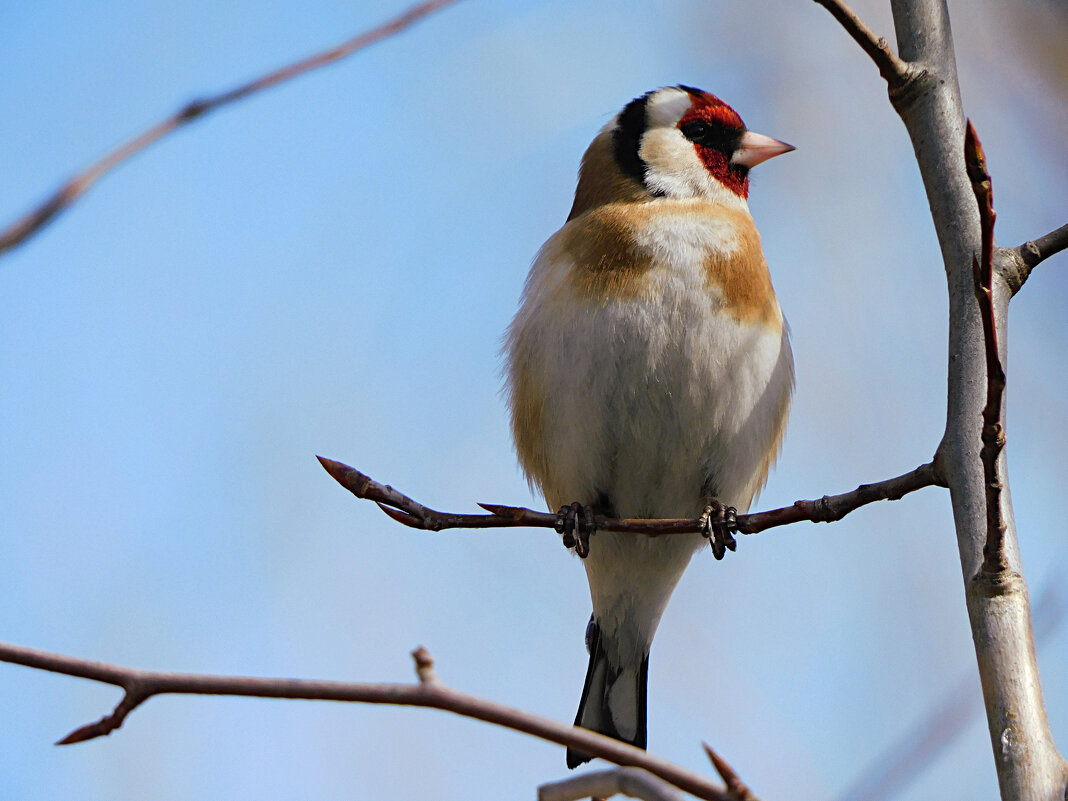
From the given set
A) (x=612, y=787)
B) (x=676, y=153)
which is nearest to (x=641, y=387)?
(x=676, y=153)

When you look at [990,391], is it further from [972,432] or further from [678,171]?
[678,171]

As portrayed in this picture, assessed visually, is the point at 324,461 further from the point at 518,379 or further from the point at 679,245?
the point at 679,245

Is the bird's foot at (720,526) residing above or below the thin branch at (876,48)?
below

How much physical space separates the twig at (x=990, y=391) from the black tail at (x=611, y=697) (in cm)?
274

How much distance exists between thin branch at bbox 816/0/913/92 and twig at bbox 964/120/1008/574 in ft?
2.07

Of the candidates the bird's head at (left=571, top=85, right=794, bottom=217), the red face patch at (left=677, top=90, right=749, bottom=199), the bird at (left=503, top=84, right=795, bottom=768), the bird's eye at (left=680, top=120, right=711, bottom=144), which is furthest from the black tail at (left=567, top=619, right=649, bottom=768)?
the bird's eye at (left=680, top=120, right=711, bottom=144)

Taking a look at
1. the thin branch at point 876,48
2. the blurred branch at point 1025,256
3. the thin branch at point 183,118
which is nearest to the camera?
the thin branch at point 183,118

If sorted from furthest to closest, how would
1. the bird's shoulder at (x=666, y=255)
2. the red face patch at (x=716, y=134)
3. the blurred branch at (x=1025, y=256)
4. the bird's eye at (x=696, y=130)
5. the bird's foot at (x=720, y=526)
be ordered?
the bird's eye at (x=696, y=130)
the red face patch at (x=716, y=134)
the bird's shoulder at (x=666, y=255)
the bird's foot at (x=720, y=526)
the blurred branch at (x=1025, y=256)

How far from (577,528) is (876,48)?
1952 mm

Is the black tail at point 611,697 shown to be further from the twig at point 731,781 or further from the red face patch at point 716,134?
the twig at point 731,781

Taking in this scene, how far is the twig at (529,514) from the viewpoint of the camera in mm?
2656

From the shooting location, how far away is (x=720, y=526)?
12.2ft

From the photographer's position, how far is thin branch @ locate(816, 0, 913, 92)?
2445 millimetres

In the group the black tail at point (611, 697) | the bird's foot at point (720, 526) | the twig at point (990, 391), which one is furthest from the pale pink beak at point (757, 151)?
the twig at point (990, 391)
